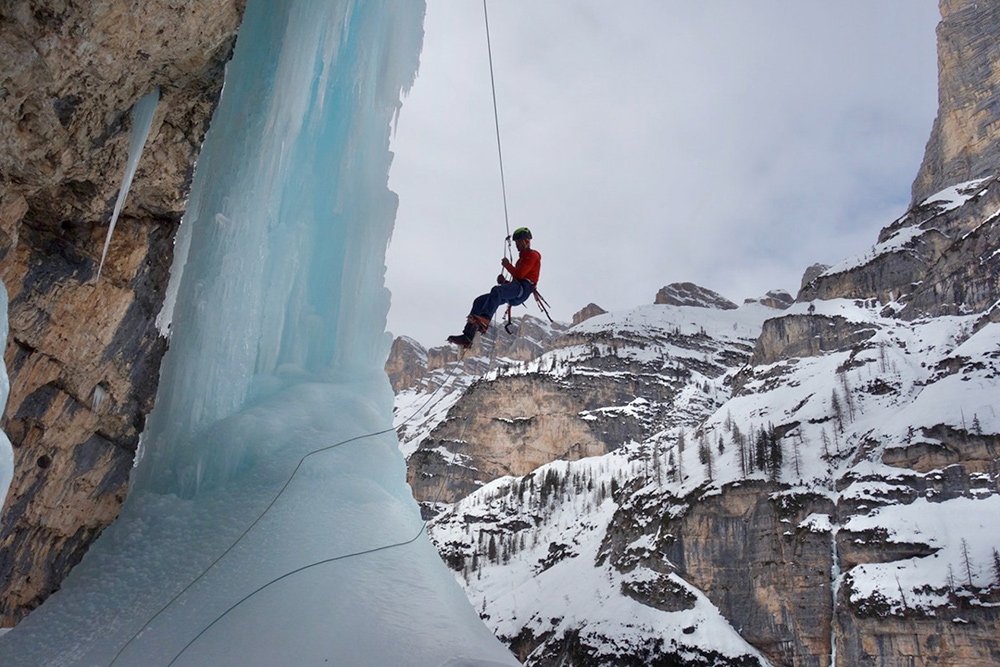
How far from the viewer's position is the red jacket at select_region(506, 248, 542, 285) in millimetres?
7496

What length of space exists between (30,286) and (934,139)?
90.3m

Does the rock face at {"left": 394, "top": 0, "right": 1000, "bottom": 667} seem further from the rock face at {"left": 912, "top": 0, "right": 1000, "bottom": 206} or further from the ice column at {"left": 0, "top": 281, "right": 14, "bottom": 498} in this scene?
the ice column at {"left": 0, "top": 281, "right": 14, "bottom": 498}

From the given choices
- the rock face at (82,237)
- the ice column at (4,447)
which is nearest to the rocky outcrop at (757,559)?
the rock face at (82,237)

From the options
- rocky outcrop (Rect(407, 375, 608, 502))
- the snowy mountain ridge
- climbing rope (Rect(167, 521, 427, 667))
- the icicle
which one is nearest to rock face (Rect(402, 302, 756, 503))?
rocky outcrop (Rect(407, 375, 608, 502))

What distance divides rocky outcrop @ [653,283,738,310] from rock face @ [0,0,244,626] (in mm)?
116635

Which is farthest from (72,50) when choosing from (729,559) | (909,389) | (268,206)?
(909,389)

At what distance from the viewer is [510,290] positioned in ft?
24.3

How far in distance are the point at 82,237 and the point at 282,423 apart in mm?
1862

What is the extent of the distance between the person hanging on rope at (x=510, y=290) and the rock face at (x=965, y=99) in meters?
75.3

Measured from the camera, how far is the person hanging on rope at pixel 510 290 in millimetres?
7211

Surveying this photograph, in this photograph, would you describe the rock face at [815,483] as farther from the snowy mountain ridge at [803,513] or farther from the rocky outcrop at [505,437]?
the rocky outcrop at [505,437]

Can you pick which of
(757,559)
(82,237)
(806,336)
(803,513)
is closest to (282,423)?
(82,237)

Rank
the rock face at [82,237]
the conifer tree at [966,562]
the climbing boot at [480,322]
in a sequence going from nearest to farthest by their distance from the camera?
the rock face at [82,237]
the climbing boot at [480,322]
the conifer tree at [966,562]

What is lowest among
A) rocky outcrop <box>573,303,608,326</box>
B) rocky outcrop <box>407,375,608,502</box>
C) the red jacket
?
the red jacket
